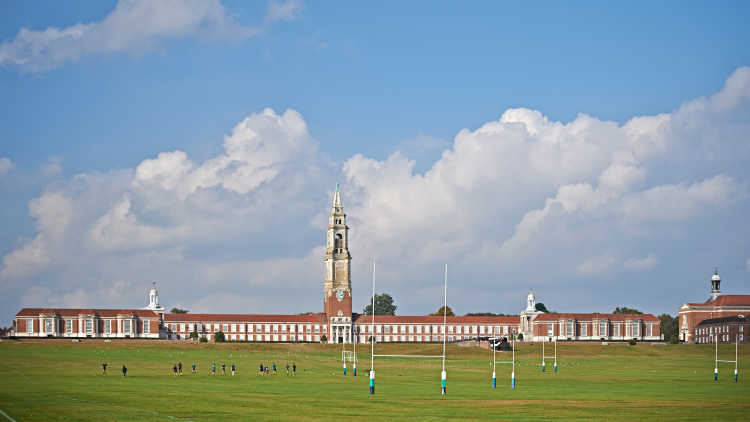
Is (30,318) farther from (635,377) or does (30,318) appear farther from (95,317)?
(635,377)

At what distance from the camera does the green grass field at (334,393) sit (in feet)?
163

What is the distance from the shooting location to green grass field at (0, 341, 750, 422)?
49750 mm

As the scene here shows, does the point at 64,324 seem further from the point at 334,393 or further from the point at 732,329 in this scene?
the point at 334,393

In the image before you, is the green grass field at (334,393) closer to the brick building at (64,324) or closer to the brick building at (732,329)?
the brick building at (732,329)

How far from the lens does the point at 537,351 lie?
158625 millimetres

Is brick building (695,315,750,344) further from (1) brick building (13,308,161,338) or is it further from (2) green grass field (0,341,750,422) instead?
(1) brick building (13,308,161,338)

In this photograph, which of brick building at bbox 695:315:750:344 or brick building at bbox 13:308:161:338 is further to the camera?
brick building at bbox 13:308:161:338

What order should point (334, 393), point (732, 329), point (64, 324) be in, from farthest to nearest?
1. point (64, 324)
2. point (732, 329)
3. point (334, 393)

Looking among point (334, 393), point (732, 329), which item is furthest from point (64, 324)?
point (334, 393)

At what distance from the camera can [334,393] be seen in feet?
217

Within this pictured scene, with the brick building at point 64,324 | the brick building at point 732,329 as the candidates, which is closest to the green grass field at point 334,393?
the brick building at point 732,329

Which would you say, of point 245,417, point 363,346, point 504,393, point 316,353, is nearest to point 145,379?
point 504,393

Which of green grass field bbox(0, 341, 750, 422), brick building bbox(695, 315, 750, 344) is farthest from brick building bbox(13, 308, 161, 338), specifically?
brick building bbox(695, 315, 750, 344)

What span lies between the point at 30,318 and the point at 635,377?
134929 mm
